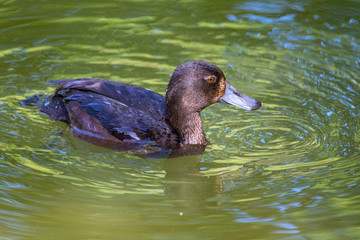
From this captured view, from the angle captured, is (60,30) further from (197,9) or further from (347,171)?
(347,171)

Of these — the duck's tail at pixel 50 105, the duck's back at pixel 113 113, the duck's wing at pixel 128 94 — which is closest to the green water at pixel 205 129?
the duck's tail at pixel 50 105

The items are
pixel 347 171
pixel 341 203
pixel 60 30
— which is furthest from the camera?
Result: pixel 60 30

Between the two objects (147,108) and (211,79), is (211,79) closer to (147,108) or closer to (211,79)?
(211,79)

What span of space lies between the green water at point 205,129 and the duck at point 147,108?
0.24 meters

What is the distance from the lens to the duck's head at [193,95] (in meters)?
6.52

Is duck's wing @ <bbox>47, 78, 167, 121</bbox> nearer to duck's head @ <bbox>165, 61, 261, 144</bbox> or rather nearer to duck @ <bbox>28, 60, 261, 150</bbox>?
duck @ <bbox>28, 60, 261, 150</bbox>

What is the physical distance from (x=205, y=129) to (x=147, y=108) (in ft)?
2.82

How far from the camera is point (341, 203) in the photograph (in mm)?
5051

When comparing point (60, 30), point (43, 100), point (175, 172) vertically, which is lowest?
point (175, 172)

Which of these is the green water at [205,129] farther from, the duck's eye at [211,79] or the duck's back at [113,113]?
the duck's eye at [211,79]

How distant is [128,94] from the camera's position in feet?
22.2

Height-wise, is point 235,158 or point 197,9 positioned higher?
point 197,9

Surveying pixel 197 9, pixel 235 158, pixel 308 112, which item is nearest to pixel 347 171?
pixel 235 158

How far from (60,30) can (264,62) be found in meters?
3.52
